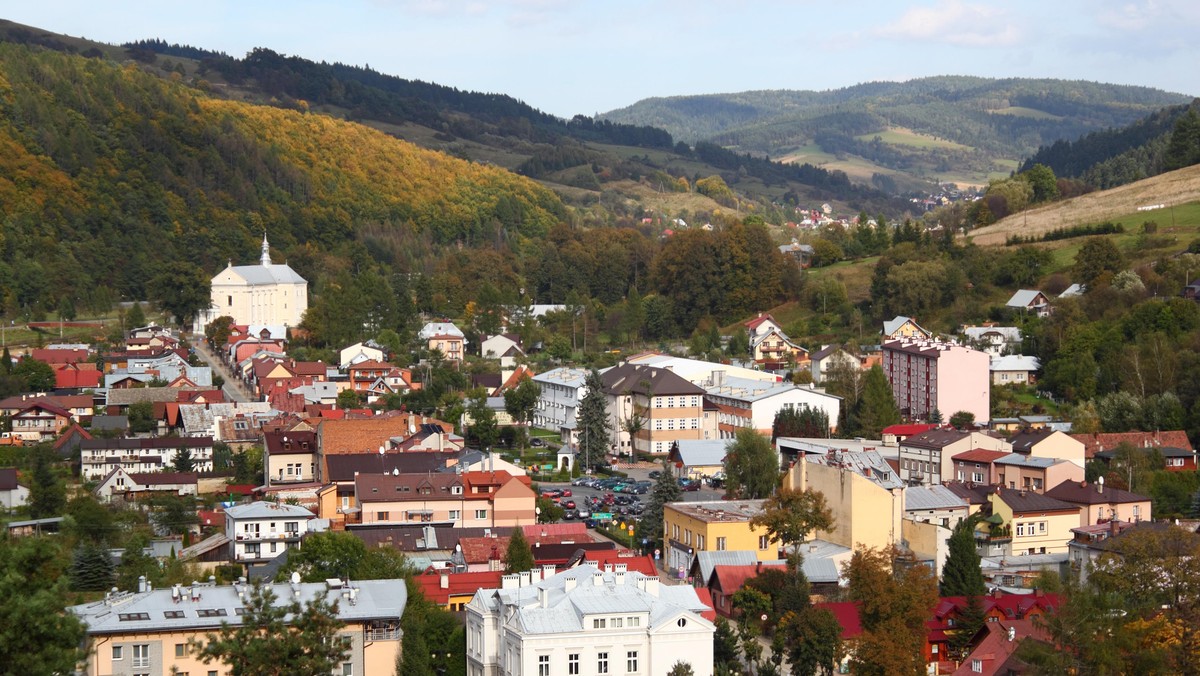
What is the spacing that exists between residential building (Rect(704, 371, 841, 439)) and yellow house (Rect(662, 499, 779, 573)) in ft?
44.2

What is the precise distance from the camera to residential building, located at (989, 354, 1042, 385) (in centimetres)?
5344

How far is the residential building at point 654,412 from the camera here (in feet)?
166

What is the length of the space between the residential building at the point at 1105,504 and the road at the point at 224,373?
2856 centimetres

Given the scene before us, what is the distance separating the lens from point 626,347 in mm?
68500

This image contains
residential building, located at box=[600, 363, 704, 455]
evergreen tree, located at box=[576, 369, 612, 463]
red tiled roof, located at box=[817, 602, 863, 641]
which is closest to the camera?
red tiled roof, located at box=[817, 602, 863, 641]

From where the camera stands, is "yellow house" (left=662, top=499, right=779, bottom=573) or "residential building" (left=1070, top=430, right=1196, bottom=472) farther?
"residential building" (left=1070, top=430, right=1196, bottom=472)

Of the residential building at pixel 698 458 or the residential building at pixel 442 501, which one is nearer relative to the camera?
the residential building at pixel 442 501

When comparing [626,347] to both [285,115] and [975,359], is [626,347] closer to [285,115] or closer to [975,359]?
[975,359]

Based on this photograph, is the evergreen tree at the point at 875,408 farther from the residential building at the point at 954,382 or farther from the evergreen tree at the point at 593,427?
the evergreen tree at the point at 593,427

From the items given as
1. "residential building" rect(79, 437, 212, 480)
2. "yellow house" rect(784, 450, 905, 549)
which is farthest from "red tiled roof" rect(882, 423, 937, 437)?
"residential building" rect(79, 437, 212, 480)

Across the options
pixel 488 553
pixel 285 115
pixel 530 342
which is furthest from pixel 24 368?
pixel 285 115

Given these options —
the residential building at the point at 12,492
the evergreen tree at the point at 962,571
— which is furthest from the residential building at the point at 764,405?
the residential building at the point at 12,492

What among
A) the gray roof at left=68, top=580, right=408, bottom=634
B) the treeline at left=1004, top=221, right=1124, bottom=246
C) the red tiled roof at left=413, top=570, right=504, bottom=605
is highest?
the treeline at left=1004, top=221, right=1124, bottom=246

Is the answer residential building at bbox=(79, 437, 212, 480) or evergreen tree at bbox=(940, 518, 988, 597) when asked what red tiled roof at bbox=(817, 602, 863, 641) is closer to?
evergreen tree at bbox=(940, 518, 988, 597)
